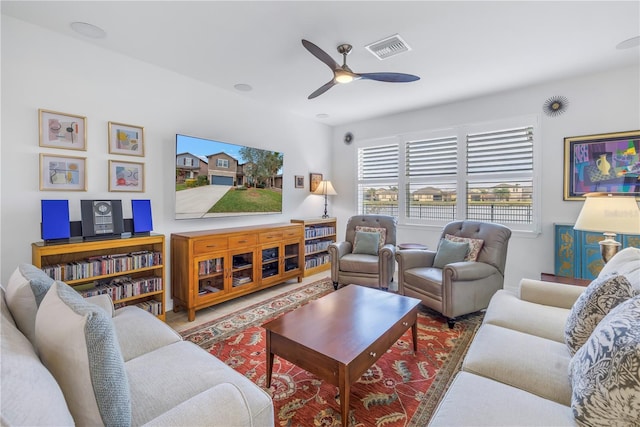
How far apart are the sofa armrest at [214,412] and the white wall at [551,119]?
3858 mm

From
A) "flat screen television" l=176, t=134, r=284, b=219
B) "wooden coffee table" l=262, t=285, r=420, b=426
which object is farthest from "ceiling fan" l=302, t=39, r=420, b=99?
"wooden coffee table" l=262, t=285, r=420, b=426

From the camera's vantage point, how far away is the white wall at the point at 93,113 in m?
2.21

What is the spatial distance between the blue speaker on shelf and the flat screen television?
371mm

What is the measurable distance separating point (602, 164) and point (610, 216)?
65.0 inches

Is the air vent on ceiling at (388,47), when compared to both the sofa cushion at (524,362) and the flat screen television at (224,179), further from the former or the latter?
the sofa cushion at (524,362)

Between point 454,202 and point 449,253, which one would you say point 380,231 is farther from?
point 454,202

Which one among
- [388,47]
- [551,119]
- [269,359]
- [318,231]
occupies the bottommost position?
[269,359]

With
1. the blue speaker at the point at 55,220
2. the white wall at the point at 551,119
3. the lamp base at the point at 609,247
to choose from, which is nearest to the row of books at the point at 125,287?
the blue speaker at the point at 55,220

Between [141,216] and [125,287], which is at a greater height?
[141,216]

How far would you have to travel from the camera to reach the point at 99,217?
2.46m

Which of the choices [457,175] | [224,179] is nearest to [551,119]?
[457,175]

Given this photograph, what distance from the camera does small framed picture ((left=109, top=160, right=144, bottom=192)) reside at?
8.85ft

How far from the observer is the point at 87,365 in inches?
31.9

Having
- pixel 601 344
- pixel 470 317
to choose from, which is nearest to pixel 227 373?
pixel 601 344
